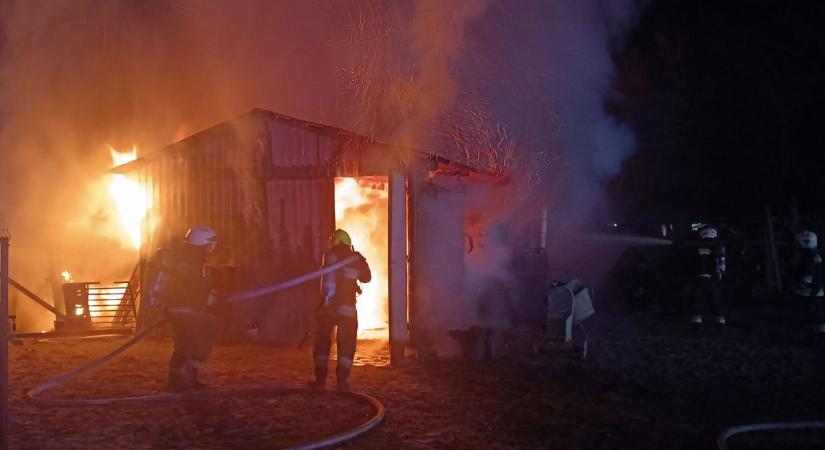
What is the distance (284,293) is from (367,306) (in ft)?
6.32

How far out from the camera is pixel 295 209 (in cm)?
1252

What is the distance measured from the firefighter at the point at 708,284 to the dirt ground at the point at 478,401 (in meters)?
0.95

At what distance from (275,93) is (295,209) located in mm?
4761

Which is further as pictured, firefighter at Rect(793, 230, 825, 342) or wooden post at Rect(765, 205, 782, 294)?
wooden post at Rect(765, 205, 782, 294)

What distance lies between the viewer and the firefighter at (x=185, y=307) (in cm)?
849

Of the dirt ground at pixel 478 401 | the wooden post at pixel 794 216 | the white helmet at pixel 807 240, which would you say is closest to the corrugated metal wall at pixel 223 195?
the dirt ground at pixel 478 401

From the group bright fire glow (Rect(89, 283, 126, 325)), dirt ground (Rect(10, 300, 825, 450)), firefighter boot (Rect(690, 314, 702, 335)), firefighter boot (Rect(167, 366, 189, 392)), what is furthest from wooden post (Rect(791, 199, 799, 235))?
firefighter boot (Rect(167, 366, 189, 392))

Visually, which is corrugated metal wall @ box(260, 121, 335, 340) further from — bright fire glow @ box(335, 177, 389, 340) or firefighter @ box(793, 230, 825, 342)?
firefighter @ box(793, 230, 825, 342)

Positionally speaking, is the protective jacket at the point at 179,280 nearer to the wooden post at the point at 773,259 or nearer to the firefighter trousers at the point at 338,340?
the firefighter trousers at the point at 338,340

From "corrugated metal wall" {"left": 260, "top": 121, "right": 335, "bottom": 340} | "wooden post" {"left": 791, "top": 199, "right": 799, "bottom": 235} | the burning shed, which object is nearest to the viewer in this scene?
the burning shed

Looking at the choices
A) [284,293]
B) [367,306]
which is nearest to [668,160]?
[367,306]

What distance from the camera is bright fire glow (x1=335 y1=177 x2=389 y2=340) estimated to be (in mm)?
13414

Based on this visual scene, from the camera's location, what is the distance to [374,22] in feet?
42.6

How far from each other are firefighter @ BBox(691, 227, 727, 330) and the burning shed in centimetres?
408
